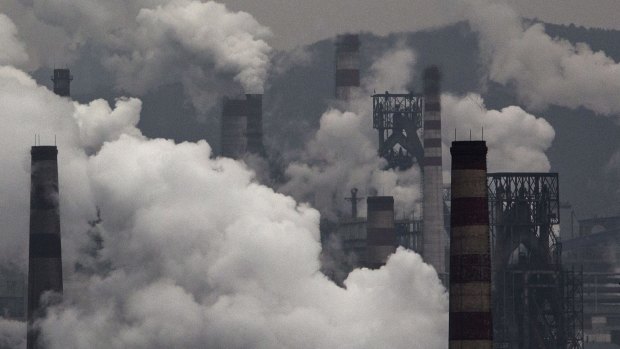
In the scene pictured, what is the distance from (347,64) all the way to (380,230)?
114 feet

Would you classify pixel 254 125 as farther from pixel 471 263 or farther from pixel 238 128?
pixel 471 263

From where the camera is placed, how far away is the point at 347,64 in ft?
493

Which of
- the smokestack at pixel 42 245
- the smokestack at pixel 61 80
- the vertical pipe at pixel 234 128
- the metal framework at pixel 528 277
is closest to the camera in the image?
the smokestack at pixel 42 245

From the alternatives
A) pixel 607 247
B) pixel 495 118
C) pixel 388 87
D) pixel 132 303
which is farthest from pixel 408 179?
pixel 132 303

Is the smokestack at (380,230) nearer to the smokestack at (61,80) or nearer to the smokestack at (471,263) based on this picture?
the smokestack at (61,80)

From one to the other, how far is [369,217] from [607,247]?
80.2 metres

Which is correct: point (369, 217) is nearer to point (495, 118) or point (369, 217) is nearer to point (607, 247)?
point (495, 118)

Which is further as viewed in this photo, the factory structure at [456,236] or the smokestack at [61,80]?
the smokestack at [61,80]

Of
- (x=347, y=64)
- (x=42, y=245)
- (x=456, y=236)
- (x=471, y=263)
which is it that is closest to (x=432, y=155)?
(x=347, y=64)

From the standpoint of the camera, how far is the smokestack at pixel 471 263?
6562 cm

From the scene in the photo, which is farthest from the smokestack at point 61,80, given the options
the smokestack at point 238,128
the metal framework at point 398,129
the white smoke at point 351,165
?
the metal framework at point 398,129

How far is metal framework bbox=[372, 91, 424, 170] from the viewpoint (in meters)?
155

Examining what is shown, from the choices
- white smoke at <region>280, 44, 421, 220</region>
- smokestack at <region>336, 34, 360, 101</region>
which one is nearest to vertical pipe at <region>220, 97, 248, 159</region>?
white smoke at <region>280, 44, 421, 220</region>

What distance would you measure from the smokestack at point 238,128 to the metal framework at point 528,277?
4956 centimetres
